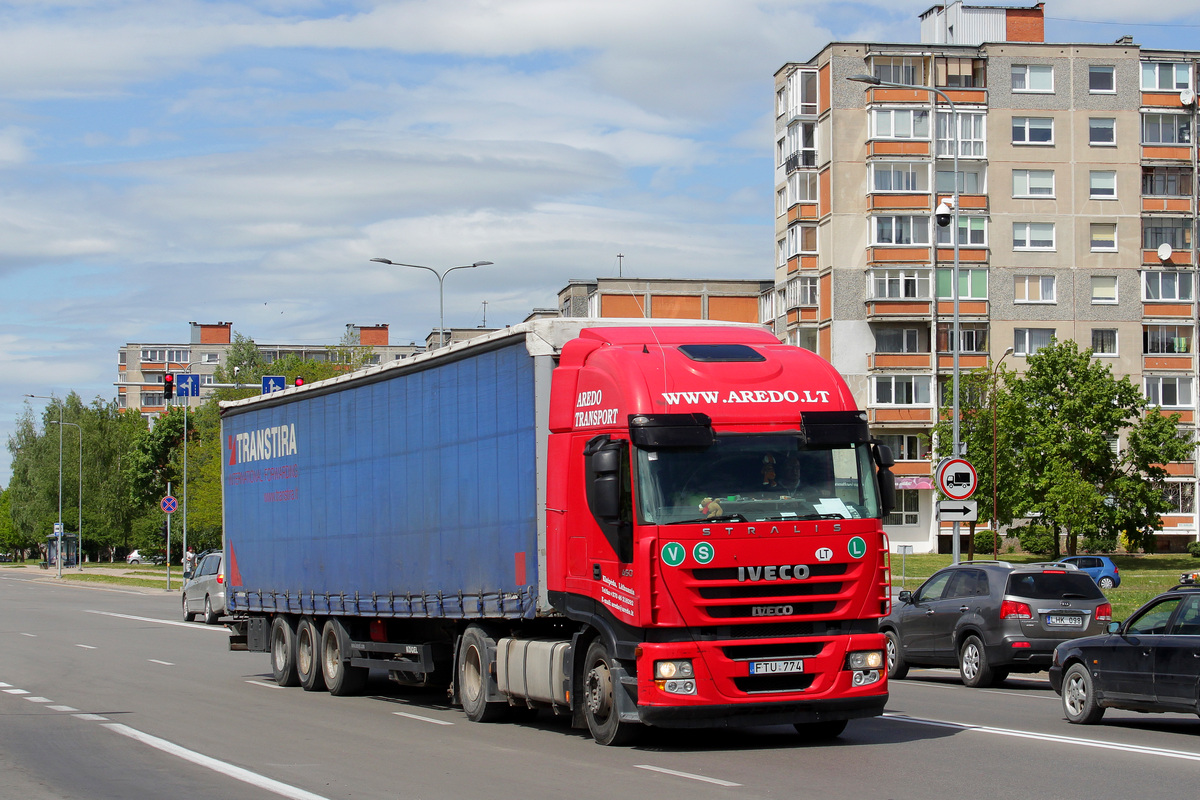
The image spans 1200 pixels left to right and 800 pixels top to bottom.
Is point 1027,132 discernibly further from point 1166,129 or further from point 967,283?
point 967,283

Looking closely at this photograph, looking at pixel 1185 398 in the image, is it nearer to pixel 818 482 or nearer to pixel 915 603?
pixel 915 603

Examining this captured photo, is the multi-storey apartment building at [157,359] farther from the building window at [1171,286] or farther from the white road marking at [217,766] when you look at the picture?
the white road marking at [217,766]

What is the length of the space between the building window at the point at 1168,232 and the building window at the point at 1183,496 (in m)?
11.8

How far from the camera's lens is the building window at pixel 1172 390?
73375 mm

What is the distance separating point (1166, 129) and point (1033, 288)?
10.7 m

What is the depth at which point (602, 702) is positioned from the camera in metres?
12.3

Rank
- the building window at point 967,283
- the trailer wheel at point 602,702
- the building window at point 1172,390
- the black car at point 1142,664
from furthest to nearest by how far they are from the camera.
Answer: the building window at point 1172,390 < the building window at point 967,283 < the black car at point 1142,664 < the trailer wheel at point 602,702

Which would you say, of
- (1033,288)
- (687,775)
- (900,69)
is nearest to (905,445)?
(1033,288)

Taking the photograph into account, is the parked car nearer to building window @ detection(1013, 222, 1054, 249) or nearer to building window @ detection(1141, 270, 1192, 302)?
building window @ detection(1013, 222, 1054, 249)

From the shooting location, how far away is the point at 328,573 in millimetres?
18094

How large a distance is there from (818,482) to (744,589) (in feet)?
3.76

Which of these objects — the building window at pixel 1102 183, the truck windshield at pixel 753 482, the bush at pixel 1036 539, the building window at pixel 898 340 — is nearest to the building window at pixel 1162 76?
the building window at pixel 1102 183

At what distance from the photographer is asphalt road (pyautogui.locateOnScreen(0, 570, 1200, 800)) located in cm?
1026

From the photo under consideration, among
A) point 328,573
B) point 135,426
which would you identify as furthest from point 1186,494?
point 135,426
